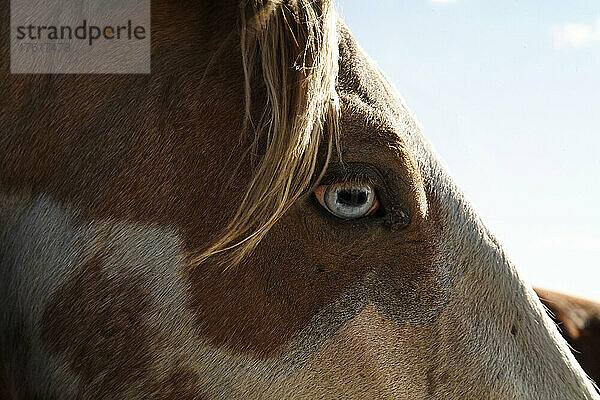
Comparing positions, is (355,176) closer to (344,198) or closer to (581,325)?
(344,198)

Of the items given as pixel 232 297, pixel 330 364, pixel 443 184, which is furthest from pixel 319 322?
pixel 443 184

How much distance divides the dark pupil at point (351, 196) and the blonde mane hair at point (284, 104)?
83 mm

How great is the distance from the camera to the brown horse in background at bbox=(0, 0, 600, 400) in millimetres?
1490

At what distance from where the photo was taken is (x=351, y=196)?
5.08 feet

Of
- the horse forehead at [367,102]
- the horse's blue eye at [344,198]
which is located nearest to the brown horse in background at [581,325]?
the horse forehead at [367,102]

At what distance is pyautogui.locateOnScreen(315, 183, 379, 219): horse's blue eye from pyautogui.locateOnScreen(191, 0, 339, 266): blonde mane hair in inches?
2.0

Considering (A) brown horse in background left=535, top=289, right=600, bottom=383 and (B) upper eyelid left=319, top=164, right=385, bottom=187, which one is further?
(A) brown horse in background left=535, top=289, right=600, bottom=383

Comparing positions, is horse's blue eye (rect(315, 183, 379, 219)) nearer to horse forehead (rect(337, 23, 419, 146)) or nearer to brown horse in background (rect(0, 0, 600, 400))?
brown horse in background (rect(0, 0, 600, 400))

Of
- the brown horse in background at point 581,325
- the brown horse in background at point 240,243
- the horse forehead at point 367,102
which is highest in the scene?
the horse forehead at point 367,102

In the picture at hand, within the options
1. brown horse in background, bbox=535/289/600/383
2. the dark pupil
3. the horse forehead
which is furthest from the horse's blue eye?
brown horse in background, bbox=535/289/600/383

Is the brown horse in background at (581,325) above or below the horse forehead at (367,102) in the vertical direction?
below

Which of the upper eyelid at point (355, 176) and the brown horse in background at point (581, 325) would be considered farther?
the brown horse in background at point (581, 325)

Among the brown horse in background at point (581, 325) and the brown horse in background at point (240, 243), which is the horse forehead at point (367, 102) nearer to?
the brown horse in background at point (240, 243)

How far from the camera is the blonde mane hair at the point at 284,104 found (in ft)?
4.84
